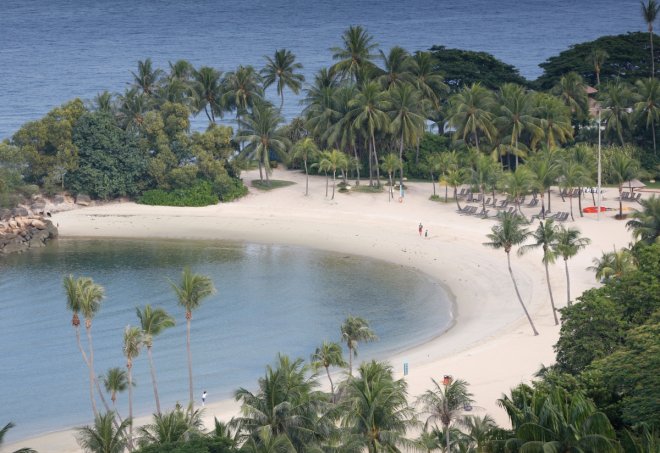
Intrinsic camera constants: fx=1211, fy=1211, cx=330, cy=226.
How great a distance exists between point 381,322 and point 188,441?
1159 inches

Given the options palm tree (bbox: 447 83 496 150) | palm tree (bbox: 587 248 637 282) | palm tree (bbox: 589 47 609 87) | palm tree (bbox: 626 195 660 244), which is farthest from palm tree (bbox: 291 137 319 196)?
palm tree (bbox: 626 195 660 244)

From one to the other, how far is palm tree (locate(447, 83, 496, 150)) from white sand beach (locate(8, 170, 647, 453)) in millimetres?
5484

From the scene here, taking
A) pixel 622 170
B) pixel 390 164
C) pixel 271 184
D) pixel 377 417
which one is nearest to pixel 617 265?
pixel 622 170

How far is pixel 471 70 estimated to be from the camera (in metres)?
109

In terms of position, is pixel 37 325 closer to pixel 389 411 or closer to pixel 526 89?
pixel 389 411

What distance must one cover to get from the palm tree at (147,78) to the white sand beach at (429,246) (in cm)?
1116

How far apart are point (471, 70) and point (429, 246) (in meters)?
33.5

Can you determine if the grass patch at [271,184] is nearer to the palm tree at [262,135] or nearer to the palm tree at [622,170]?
the palm tree at [262,135]

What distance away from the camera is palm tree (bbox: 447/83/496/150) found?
9069 centimetres

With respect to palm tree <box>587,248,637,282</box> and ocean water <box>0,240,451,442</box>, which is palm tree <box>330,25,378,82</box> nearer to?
ocean water <box>0,240,451,442</box>

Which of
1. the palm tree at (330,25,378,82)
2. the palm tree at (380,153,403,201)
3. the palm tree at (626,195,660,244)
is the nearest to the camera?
the palm tree at (626,195,660,244)

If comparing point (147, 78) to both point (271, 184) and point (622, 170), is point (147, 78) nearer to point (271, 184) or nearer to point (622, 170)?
point (271, 184)

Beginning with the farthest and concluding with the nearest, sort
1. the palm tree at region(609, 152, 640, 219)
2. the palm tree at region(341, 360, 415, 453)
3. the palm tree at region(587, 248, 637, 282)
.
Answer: the palm tree at region(609, 152, 640, 219)
the palm tree at region(587, 248, 637, 282)
the palm tree at region(341, 360, 415, 453)

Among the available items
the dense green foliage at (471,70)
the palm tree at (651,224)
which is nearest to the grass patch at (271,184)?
the dense green foliage at (471,70)
